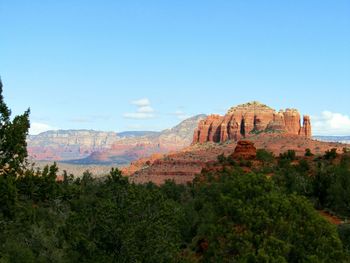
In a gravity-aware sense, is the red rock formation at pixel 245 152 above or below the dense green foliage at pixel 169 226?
above

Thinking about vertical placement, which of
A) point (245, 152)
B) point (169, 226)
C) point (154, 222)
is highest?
point (245, 152)

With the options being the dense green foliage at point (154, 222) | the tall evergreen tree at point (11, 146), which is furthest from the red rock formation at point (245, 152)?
the tall evergreen tree at point (11, 146)

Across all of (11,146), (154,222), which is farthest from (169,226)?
(11,146)

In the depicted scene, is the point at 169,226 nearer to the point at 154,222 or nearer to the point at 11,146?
the point at 154,222

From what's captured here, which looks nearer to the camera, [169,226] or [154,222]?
[154,222]

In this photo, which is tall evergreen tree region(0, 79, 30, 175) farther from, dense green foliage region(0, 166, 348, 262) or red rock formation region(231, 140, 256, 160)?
red rock formation region(231, 140, 256, 160)

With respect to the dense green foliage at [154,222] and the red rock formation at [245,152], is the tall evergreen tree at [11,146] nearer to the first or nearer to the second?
the dense green foliage at [154,222]

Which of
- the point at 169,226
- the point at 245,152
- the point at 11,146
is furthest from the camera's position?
the point at 245,152

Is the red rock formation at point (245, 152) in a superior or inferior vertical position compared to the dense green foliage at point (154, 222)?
superior

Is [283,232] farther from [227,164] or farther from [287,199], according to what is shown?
[227,164]

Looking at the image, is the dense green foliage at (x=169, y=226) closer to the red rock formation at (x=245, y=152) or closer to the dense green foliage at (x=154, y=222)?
the dense green foliage at (x=154, y=222)

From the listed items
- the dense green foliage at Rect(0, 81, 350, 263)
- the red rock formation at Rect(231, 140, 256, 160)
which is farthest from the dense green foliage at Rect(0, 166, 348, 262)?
the red rock formation at Rect(231, 140, 256, 160)

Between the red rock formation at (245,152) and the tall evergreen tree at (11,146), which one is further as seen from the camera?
the red rock formation at (245,152)

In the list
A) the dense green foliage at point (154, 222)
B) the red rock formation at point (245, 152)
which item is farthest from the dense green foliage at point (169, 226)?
the red rock formation at point (245, 152)
